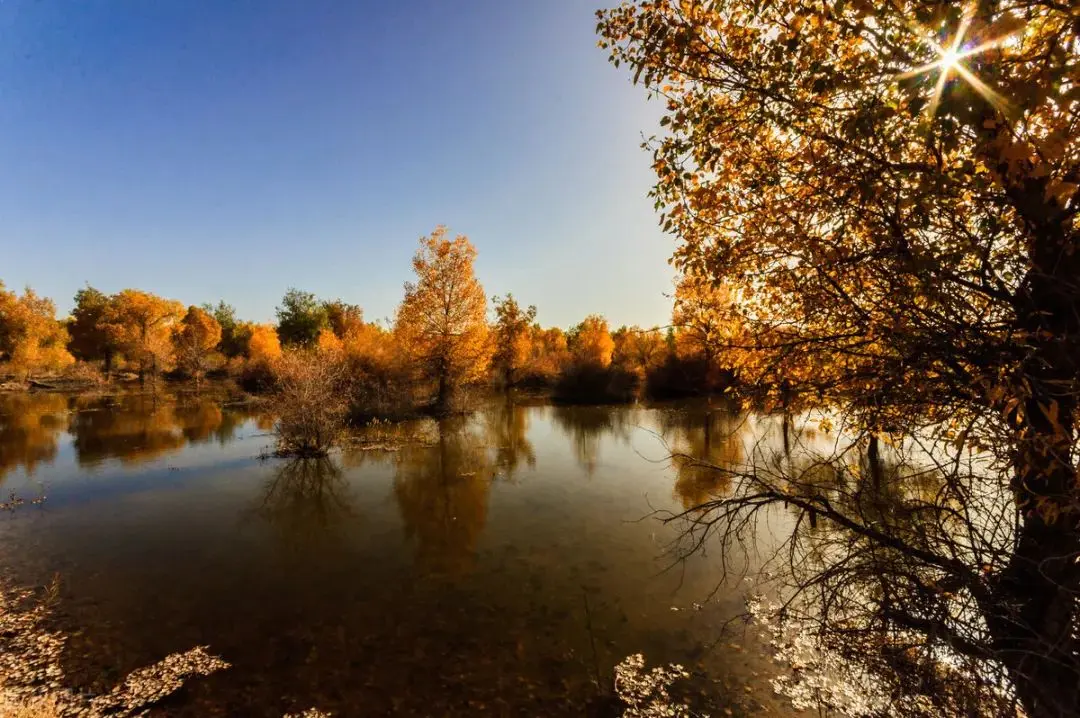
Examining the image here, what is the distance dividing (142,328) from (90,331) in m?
8.34

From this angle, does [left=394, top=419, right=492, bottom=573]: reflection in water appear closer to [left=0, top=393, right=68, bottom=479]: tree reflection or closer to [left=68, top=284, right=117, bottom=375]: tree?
[left=0, top=393, right=68, bottom=479]: tree reflection

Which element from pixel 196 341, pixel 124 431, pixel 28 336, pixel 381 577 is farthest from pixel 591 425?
pixel 28 336

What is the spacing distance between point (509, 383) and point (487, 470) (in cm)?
3718

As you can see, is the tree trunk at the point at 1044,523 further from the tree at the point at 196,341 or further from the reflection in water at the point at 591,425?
the tree at the point at 196,341

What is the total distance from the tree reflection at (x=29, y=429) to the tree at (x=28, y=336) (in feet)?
51.1

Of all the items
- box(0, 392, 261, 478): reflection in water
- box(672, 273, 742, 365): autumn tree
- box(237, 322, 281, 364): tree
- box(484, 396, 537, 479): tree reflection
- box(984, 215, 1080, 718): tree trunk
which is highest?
box(237, 322, 281, 364): tree

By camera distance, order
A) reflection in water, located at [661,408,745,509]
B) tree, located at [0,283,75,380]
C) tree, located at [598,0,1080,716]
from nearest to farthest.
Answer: tree, located at [598,0,1080,716], reflection in water, located at [661,408,745,509], tree, located at [0,283,75,380]

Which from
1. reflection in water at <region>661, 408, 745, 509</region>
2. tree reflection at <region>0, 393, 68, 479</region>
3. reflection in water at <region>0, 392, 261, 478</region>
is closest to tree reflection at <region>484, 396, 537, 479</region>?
reflection in water at <region>661, 408, 745, 509</region>

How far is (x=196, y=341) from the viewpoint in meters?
54.8

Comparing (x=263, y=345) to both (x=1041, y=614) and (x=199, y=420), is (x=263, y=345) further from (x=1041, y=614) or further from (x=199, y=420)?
(x=1041, y=614)

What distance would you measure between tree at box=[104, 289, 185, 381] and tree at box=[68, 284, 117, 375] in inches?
64.5

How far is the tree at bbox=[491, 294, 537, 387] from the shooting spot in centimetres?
5047

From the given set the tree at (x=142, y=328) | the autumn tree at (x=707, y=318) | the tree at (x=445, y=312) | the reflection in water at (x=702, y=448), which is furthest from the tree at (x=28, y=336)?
the autumn tree at (x=707, y=318)

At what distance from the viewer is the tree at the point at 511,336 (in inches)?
1987
